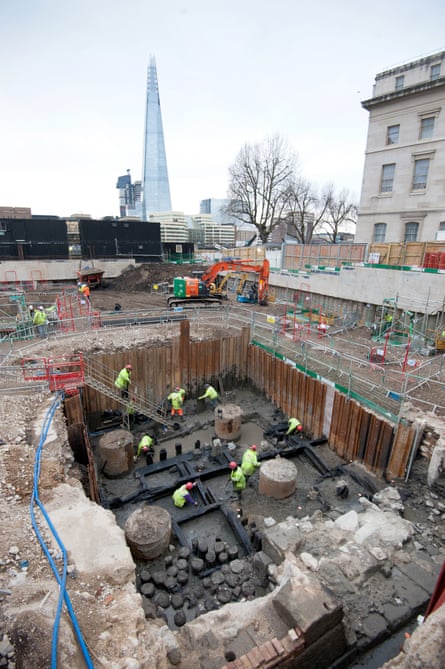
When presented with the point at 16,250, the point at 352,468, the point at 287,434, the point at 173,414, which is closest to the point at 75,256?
the point at 16,250

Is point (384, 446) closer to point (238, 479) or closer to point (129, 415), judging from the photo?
point (238, 479)

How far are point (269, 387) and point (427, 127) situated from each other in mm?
23373

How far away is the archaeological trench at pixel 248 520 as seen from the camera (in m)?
5.05

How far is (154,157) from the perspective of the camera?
149000mm

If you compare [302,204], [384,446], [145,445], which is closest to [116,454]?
[145,445]

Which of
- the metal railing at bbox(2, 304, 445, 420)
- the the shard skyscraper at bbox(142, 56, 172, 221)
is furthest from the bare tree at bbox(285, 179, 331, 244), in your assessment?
the the shard skyscraper at bbox(142, 56, 172, 221)

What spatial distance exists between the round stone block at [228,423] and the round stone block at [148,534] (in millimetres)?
4853

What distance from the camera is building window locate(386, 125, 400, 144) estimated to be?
26.2 meters

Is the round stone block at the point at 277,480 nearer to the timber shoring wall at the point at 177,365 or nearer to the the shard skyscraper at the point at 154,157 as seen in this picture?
the timber shoring wall at the point at 177,365

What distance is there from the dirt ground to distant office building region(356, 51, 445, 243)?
69.3ft

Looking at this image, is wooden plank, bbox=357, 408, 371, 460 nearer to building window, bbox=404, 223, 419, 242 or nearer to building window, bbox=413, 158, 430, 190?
building window, bbox=404, 223, 419, 242

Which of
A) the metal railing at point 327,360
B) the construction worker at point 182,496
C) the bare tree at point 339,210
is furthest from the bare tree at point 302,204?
the construction worker at point 182,496

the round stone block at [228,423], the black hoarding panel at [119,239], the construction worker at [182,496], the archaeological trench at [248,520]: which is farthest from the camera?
the black hoarding panel at [119,239]

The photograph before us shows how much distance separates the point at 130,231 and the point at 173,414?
29131mm
